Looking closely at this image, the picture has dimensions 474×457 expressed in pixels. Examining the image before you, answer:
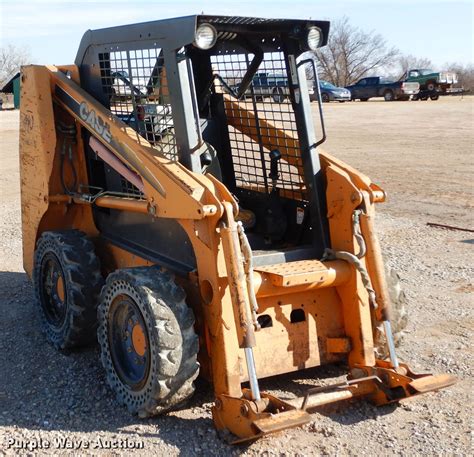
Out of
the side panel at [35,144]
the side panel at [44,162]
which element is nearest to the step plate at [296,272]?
the side panel at [44,162]

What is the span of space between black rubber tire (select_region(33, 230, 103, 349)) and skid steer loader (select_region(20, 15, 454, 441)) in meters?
0.01

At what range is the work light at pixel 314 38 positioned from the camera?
5262mm

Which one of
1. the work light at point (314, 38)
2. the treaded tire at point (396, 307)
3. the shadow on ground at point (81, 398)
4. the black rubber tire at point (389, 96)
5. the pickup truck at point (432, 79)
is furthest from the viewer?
the pickup truck at point (432, 79)

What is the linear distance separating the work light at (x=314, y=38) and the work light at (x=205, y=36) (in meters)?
0.86

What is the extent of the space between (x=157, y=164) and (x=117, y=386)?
57.7 inches

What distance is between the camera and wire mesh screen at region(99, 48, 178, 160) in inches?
202

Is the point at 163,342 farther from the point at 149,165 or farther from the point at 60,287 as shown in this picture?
the point at 60,287

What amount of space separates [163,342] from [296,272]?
954 millimetres

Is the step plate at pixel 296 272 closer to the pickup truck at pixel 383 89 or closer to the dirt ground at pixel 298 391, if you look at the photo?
the dirt ground at pixel 298 391

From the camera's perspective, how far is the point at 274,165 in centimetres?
576

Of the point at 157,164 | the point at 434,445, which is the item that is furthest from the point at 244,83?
the point at 434,445

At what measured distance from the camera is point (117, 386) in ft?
16.3

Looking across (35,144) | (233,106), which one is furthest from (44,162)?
(233,106)

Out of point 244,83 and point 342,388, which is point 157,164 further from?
point 342,388
